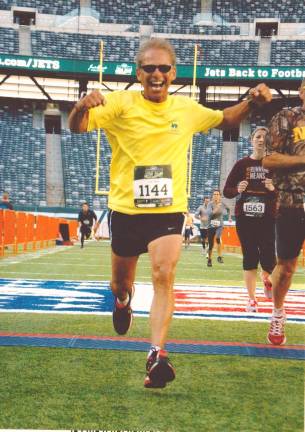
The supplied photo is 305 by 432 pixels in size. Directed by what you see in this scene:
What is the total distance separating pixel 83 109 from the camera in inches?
137

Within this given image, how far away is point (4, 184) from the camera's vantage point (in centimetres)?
3544

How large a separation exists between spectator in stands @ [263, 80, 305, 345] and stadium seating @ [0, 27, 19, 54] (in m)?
36.1

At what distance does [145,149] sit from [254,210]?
3038mm

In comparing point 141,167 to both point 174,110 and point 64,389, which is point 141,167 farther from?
point 64,389

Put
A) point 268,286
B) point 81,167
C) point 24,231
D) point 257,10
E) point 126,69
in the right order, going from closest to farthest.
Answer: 1. point 268,286
2. point 24,231
3. point 126,69
4. point 81,167
5. point 257,10

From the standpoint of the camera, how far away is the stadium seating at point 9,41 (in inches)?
1521

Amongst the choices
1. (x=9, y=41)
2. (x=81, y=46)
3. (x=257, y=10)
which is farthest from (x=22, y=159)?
(x=257, y=10)

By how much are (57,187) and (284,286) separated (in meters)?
32.4

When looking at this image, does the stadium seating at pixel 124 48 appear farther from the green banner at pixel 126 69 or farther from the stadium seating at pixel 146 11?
the green banner at pixel 126 69

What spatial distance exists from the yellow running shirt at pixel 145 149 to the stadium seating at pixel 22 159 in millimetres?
31555

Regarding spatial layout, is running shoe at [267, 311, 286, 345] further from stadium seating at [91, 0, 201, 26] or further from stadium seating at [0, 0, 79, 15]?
stadium seating at [0, 0, 79, 15]

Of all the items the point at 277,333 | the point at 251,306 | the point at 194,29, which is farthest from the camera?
the point at 194,29

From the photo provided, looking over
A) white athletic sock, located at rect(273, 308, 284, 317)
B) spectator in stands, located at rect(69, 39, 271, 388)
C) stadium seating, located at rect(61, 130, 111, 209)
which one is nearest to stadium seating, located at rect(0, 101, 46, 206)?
stadium seating, located at rect(61, 130, 111, 209)

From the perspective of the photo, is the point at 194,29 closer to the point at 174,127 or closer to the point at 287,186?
the point at 287,186
